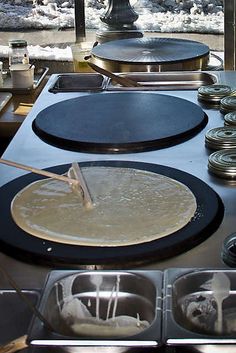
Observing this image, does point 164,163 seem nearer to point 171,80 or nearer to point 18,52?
point 171,80

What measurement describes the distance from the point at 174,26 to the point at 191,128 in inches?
78.2

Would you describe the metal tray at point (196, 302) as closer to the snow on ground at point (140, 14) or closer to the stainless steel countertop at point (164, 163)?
the stainless steel countertop at point (164, 163)

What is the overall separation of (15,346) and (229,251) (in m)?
0.40

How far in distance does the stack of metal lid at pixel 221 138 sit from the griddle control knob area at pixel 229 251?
0.41m

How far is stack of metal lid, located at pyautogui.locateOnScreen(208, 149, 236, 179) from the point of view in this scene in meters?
1.27

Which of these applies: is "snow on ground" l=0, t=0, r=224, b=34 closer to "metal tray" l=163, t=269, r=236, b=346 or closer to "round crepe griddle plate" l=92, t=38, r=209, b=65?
"round crepe griddle plate" l=92, t=38, r=209, b=65

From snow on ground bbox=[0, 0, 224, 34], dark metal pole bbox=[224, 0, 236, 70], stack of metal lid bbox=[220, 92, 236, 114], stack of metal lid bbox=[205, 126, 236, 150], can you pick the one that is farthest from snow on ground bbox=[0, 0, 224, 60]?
stack of metal lid bbox=[205, 126, 236, 150]

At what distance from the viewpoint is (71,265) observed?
0.97 m

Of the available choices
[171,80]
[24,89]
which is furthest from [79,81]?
[24,89]

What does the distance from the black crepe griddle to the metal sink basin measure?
679mm

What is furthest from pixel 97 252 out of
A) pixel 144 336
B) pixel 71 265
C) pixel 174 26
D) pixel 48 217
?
pixel 174 26

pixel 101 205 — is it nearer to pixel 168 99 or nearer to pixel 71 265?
pixel 71 265

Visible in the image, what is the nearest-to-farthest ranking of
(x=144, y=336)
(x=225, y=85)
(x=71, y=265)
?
(x=144, y=336), (x=71, y=265), (x=225, y=85)

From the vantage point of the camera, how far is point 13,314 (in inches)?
32.1
